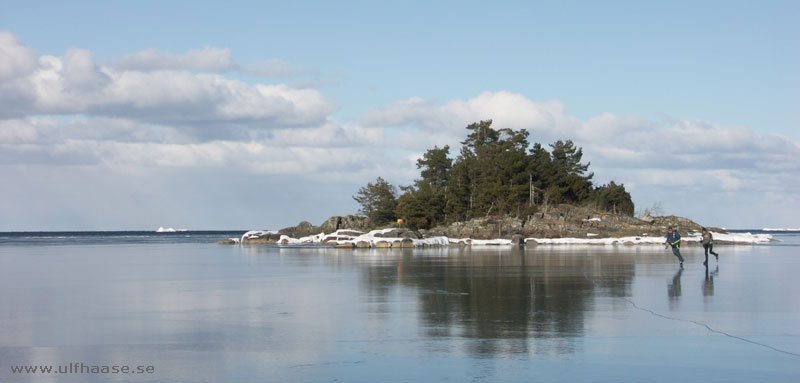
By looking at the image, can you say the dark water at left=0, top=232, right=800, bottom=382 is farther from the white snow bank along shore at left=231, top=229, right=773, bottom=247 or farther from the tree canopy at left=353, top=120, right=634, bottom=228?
the tree canopy at left=353, top=120, right=634, bottom=228

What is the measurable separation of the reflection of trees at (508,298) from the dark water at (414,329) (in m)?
0.06

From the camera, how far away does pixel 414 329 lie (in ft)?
43.4

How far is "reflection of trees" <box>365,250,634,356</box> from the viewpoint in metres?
12.3

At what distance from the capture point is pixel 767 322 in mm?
13945

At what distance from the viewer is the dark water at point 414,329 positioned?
9.71m

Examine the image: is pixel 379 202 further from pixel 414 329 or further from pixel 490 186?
pixel 414 329

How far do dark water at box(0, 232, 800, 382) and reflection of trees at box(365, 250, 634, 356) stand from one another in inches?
2.3

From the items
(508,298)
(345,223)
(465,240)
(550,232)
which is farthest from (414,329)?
(345,223)

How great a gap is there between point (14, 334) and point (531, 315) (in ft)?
32.9

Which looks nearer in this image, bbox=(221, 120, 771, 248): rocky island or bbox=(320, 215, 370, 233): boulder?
bbox=(221, 120, 771, 248): rocky island

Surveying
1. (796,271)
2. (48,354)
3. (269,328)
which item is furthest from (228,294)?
(796,271)

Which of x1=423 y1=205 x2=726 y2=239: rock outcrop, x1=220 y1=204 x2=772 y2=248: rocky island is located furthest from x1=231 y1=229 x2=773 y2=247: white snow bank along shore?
x1=423 y1=205 x2=726 y2=239: rock outcrop

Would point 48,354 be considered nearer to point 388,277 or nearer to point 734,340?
point 734,340

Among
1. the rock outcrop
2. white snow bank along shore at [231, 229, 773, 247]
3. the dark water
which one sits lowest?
the dark water
